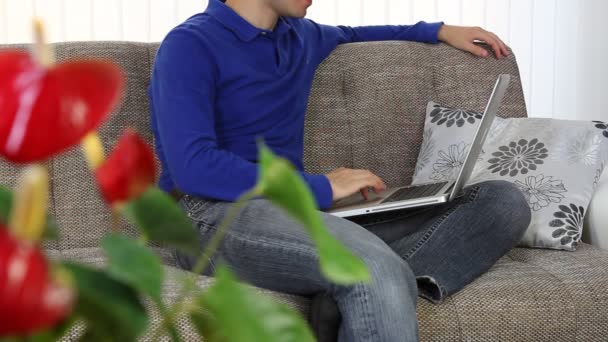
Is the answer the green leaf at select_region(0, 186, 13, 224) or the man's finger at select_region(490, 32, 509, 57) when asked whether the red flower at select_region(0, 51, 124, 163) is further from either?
the man's finger at select_region(490, 32, 509, 57)

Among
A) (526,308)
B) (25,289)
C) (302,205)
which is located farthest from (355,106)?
(25,289)

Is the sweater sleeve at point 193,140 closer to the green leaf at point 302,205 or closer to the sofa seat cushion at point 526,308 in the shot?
the sofa seat cushion at point 526,308

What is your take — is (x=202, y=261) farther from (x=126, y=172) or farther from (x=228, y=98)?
(x=228, y=98)

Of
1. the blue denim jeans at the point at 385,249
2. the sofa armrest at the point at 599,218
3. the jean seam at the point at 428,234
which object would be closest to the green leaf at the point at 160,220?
the blue denim jeans at the point at 385,249

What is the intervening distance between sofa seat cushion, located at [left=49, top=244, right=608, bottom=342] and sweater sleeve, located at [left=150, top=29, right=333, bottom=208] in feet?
0.55

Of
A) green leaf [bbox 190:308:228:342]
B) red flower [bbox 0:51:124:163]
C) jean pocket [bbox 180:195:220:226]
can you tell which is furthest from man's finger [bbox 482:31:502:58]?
red flower [bbox 0:51:124:163]

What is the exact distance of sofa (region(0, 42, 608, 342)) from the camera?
1.74m

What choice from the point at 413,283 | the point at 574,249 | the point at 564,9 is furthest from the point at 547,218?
the point at 564,9

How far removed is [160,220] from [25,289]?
0.13m

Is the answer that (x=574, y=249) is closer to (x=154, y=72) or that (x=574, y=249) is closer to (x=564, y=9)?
(x=154, y=72)

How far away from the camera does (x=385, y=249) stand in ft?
5.37

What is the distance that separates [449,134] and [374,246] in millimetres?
683

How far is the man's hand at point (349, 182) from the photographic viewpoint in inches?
72.2

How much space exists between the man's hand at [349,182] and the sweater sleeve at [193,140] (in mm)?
21
